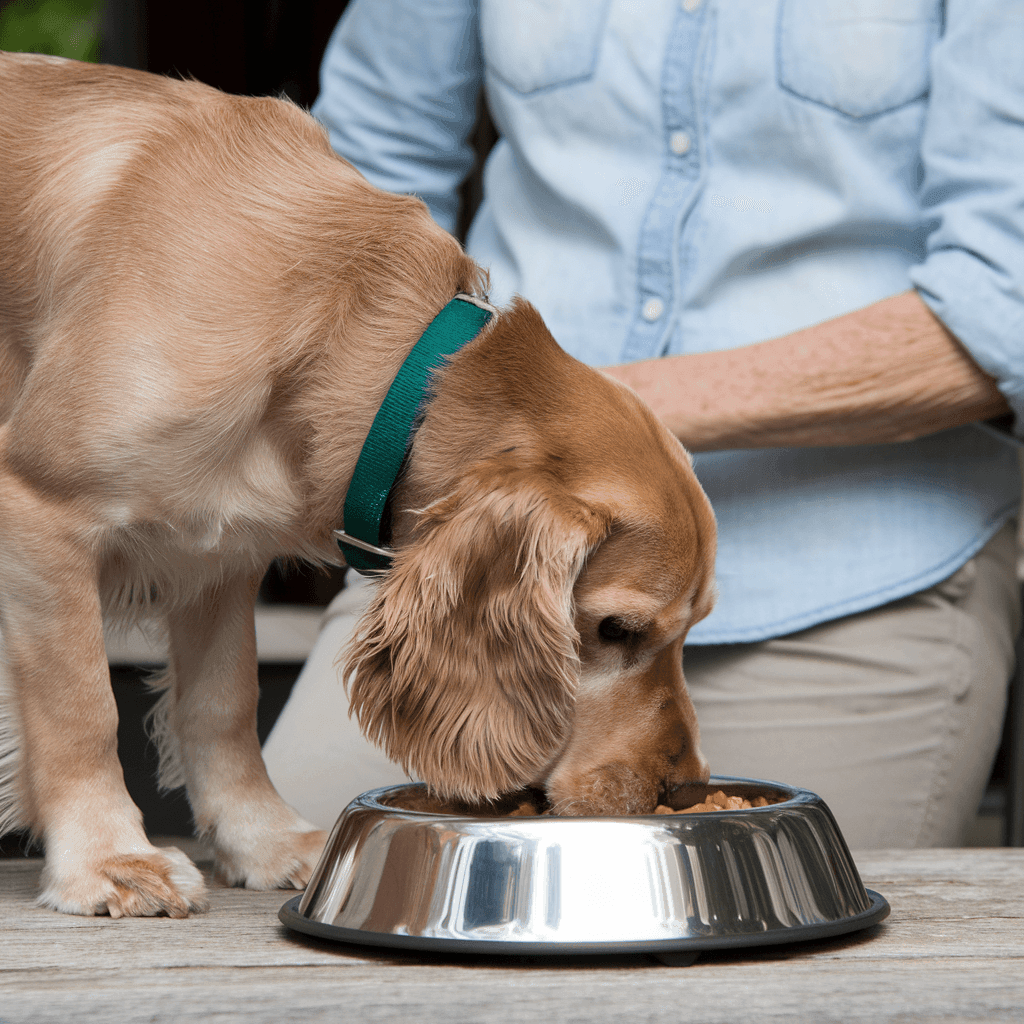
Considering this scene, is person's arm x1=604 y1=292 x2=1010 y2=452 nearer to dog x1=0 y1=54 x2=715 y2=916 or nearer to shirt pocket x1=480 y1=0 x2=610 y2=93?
dog x1=0 y1=54 x2=715 y2=916

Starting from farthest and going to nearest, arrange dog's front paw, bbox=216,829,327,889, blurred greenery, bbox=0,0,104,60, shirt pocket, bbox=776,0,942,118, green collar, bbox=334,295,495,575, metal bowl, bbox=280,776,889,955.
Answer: blurred greenery, bbox=0,0,104,60, shirt pocket, bbox=776,0,942,118, dog's front paw, bbox=216,829,327,889, green collar, bbox=334,295,495,575, metal bowl, bbox=280,776,889,955

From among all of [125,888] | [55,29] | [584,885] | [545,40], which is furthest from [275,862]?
[55,29]

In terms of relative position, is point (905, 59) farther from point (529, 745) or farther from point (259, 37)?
point (259, 37)

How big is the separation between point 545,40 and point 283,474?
1270mm

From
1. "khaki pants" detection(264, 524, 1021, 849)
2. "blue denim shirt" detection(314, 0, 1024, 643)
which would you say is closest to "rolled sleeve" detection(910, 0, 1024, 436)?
"blue denim shirt" detection(314, 0, 1024, 643)

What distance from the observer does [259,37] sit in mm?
4855

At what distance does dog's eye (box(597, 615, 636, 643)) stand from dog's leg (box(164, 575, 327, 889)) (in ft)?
1.90

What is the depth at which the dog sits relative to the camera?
4.91ft

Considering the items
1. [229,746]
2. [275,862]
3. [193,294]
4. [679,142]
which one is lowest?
[275,862]

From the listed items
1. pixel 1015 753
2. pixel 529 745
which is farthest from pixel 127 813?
pixel 1015 753

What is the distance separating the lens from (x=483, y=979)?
1082 mm

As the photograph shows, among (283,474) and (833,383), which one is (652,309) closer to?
(833,383)

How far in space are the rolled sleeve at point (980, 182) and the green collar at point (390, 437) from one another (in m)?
1.00

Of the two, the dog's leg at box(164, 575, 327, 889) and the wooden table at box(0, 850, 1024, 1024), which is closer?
the wooden table at box(0, 850, 1024, 1024)
